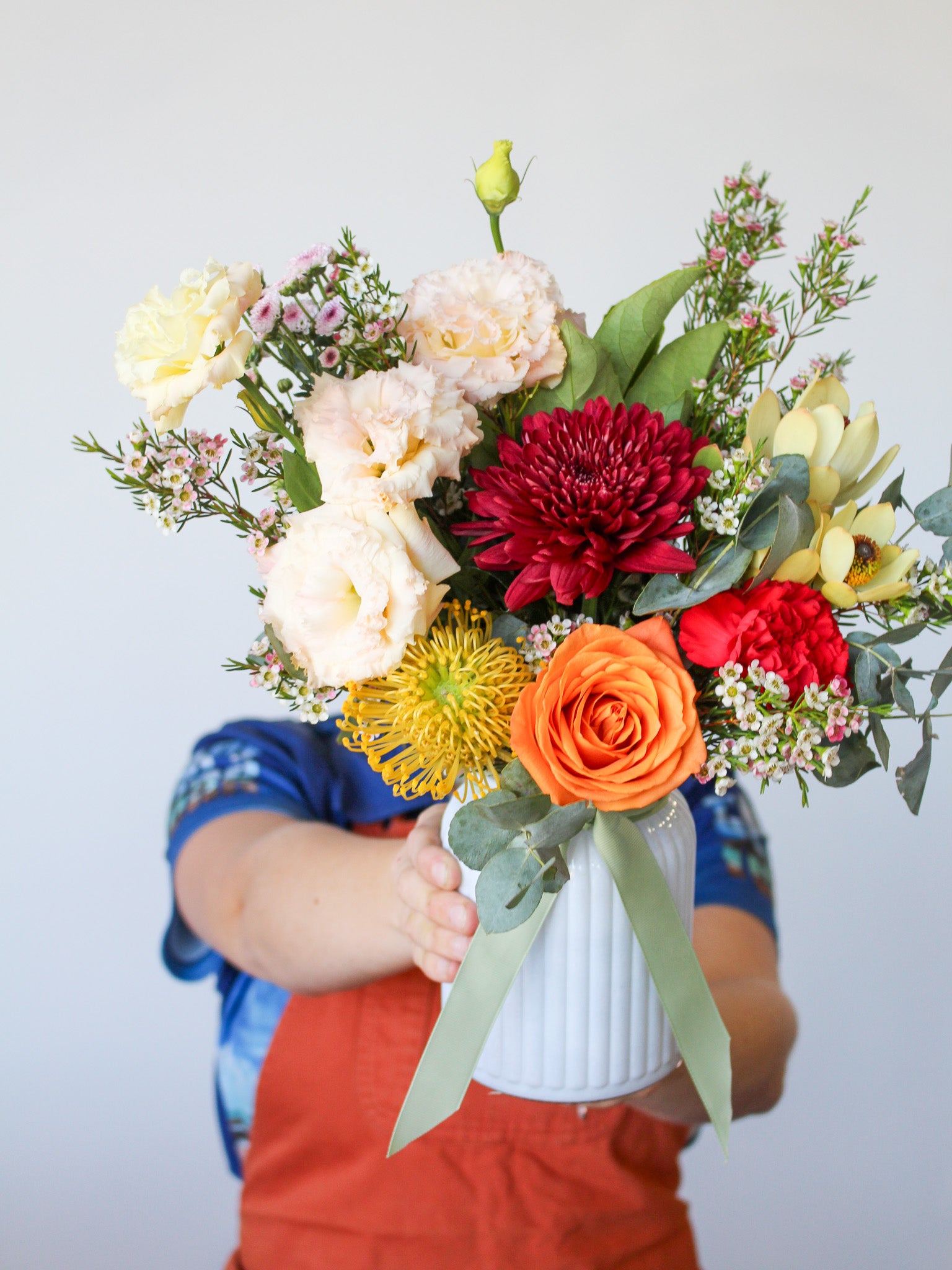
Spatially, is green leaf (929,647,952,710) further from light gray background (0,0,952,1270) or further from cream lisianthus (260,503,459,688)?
light gray background (0,0,952,1270)

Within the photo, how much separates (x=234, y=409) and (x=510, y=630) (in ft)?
2.28

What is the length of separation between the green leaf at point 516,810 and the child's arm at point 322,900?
101 mm

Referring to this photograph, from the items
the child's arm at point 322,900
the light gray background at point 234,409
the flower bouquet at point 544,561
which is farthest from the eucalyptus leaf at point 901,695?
the light gray background at point 234,409

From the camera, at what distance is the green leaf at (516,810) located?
0.42 metres

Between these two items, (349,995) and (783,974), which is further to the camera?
(783,974)

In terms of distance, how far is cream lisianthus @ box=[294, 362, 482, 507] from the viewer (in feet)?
1.28

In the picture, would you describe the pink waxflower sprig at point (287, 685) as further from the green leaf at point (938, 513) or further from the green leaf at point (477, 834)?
the green leaf at point (938, 513)

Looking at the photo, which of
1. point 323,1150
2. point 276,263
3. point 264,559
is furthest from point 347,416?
point 276,263

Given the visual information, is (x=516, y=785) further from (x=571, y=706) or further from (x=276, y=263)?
(x=276, y=263)

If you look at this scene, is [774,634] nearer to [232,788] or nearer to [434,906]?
[434,906]

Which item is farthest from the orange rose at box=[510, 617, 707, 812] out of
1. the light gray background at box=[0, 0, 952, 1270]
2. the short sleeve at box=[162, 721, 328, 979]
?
the light gray background at box=[0, 0, 952, 1270]

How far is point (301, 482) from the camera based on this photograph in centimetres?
43

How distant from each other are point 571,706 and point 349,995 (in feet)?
1.66

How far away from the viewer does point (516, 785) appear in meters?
0.44
